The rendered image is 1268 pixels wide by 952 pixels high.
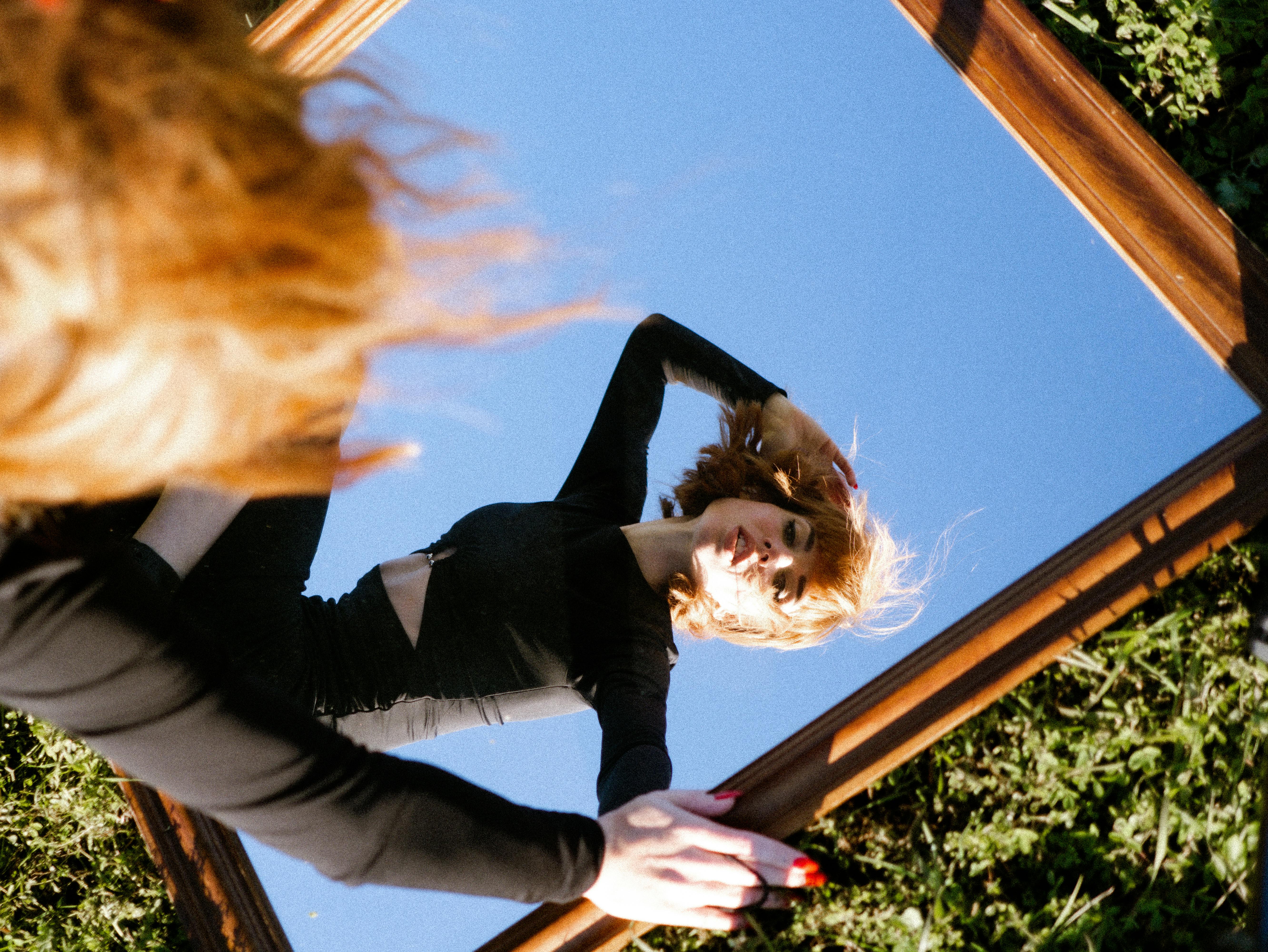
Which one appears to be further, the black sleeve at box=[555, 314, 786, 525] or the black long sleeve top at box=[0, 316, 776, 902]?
the black sleeve at box=[555, 314, 786, 525]

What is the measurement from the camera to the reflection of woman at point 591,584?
1335 millimetres

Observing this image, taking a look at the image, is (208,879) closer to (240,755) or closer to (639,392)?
(240,755)

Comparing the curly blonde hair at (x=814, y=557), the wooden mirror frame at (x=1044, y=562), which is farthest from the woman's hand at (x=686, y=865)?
the curly blonde hair at (x=814, y=557)

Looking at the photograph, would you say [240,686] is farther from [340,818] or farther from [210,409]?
[210,409]

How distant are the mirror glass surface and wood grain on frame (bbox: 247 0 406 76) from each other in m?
0.06

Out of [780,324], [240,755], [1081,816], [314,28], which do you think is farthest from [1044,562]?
[314,28]

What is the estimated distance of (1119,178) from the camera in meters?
1.36

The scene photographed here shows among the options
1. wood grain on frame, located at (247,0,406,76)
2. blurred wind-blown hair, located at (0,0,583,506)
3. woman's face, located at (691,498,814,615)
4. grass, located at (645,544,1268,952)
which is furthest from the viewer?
wood grain on frame, located at (247,0,406,76)

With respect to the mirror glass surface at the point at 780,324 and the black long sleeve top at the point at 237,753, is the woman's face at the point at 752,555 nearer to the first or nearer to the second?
the mirror glass surface at the point at 780,324

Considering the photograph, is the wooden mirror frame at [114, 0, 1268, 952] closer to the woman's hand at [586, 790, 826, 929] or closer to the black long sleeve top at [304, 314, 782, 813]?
the woman's hand at [586, 790, 826, 929]

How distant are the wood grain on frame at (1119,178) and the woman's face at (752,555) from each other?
680 millimetres

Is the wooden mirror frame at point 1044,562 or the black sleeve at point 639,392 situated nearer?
the wooden mirror frame at point 1044,562

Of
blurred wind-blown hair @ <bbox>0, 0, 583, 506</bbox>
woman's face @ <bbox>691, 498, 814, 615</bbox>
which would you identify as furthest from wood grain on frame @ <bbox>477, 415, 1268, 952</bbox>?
blurred wind-blown hair @ <bbox>0, 0, 583, 506</bbox>

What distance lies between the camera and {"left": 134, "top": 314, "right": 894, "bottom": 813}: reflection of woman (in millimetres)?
1335
